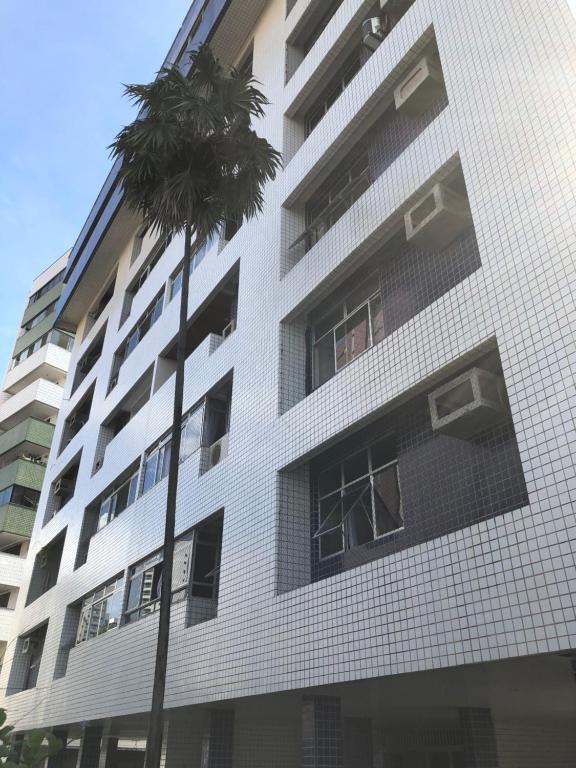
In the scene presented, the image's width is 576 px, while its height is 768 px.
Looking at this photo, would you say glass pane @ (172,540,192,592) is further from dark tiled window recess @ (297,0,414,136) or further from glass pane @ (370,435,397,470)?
dark tiled window recess @ (297,0,414,136)

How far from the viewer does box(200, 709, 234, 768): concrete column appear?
11398 mm

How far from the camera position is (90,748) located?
1769 cm

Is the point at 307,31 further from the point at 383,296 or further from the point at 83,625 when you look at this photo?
the point at 83,625

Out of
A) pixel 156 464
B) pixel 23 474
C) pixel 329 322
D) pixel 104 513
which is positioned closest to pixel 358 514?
pixel 329 322

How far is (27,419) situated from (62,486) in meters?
7.41

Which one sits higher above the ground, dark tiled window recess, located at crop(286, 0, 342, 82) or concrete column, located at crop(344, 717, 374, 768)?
dark tiled window recess, located at crop(286, 0, 342, 82)

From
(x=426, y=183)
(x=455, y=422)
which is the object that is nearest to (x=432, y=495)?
(x=455, y=422)

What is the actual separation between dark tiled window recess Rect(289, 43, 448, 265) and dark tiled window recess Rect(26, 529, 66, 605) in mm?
18402

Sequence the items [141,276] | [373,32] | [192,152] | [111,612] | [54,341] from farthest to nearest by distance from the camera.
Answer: [54,341] → [141,276] → [111,612] → [373,32] → [192,152]

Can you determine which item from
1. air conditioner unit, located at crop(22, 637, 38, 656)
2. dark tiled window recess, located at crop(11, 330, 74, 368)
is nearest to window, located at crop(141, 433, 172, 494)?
air conditioner unit, located at crop(22, 637, 38, 656)

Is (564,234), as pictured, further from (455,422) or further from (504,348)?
(455,422)

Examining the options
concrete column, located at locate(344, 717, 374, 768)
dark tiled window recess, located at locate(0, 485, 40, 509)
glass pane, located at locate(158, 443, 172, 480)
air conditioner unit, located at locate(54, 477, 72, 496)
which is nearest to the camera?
concrete column, located at locate(344, 717, 374, 768)

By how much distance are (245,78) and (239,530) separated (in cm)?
788

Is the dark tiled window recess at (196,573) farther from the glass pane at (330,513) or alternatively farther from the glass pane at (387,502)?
the glass pane at (387,502)
